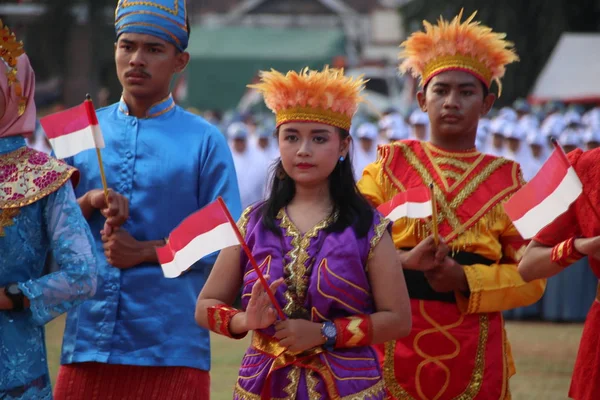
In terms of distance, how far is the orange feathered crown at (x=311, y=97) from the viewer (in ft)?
14.4

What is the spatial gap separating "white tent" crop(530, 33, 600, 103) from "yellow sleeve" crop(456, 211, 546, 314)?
59.3 ft

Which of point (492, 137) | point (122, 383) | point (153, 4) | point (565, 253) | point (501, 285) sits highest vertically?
point (153, 4)

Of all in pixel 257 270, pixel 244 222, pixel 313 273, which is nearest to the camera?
pixel 257 270

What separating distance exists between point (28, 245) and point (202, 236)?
621 mm

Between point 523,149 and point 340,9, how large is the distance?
51581 mm

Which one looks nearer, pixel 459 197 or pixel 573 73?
pixel 459 197

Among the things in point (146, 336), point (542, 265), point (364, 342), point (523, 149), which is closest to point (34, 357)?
point (146, 336)

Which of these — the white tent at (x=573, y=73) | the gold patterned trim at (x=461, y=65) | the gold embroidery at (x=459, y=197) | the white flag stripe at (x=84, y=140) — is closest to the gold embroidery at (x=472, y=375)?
the gold embroidery at (x=459, y=197)

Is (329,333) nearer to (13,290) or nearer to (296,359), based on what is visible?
(296,359)

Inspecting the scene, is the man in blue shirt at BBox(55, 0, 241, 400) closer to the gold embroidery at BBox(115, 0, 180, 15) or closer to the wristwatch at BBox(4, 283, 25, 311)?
the gold embroidery at BBox(115, 0, 180, 15)

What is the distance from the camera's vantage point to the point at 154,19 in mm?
5242

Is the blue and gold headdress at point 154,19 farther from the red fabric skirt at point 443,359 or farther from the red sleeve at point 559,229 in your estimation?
the red sleeve at point 559,229

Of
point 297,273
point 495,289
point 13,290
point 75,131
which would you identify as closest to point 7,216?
point 13,290

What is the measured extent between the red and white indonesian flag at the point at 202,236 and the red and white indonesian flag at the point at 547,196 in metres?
0.98
